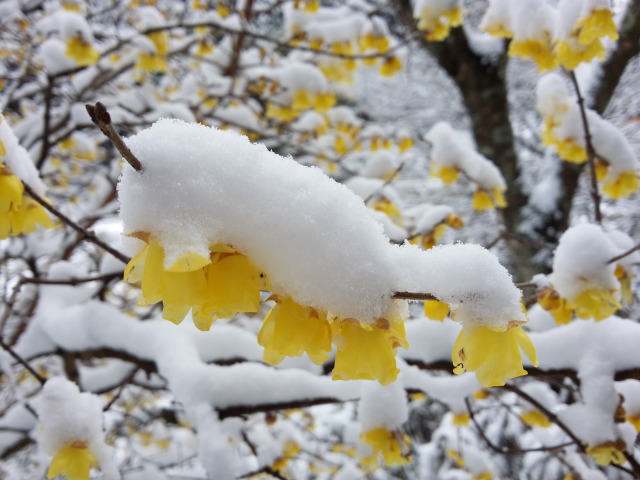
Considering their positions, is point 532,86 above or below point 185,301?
below

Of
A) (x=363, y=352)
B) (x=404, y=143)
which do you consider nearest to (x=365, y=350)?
(x=363, y=352)

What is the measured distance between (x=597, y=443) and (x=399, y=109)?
6888 mm

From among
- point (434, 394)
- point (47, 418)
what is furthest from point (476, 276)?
point (47, 418)

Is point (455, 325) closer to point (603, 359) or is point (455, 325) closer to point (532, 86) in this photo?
point (603, 359)

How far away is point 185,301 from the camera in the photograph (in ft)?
1.68

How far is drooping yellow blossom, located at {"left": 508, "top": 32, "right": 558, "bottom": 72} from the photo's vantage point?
1.51m

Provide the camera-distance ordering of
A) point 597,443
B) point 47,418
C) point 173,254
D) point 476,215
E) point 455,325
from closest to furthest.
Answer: point 173,254 → point 47,418 → point 597,443 → point 455,325 → point 476,215

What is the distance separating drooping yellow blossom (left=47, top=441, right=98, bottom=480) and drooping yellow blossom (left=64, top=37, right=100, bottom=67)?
6.29 feet

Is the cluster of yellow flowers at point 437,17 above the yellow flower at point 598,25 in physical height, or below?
below

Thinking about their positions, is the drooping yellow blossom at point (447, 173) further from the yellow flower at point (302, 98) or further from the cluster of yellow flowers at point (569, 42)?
the yellow flower at point (302, 98)

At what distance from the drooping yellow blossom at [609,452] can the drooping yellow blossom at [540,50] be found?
122cm

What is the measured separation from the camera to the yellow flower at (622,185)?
→ 5.22 ft

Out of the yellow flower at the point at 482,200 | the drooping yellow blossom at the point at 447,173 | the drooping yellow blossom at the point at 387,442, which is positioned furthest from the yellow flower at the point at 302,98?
the drooping yellow blossom at the point at 387,442

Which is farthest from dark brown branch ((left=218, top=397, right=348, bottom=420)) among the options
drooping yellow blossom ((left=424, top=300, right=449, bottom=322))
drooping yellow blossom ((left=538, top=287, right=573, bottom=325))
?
drooping yellow blossom ((left=538, top=287, right=573, bottom=325))
